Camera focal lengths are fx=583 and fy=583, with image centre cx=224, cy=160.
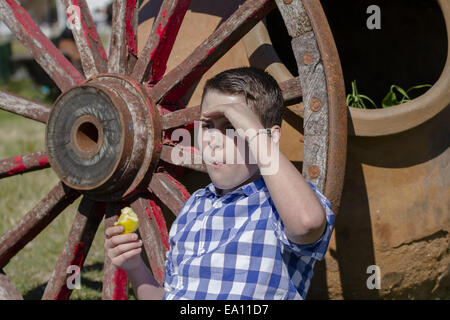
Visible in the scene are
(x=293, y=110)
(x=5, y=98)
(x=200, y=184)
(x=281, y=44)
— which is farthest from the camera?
(x=281, y=44)

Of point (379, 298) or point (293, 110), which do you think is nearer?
point (293, 110)

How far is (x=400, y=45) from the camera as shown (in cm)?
342

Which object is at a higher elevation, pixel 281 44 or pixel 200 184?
pixel 281 44

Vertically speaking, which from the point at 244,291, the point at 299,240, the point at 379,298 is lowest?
the point at 379,298

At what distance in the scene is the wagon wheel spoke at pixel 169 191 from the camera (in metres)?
2.13

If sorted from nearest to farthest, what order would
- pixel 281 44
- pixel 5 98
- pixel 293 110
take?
pixel 293 110 → pixel 5 98 → pixel 281 44

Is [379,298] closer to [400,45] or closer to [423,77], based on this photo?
[423,77]

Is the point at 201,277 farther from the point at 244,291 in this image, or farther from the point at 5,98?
the point at 5,98

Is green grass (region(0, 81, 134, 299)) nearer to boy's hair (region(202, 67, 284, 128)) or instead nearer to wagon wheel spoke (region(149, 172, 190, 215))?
wagon wheel spoke (region(149, 172, 190, 215))

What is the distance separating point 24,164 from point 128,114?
674 millimetres

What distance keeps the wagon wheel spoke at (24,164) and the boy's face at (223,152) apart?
1.16 meters

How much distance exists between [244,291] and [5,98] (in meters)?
1.63

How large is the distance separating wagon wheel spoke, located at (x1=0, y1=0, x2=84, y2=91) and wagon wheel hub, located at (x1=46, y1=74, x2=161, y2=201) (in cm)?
20
